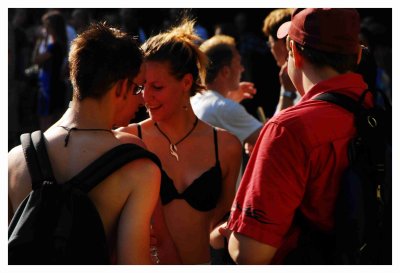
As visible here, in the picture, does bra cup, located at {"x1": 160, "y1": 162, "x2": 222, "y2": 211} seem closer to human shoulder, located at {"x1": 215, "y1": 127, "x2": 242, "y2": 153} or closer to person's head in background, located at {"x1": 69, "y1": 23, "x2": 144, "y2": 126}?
human shoulder, located at {"x1": 215, "y1": 127, "x2": 242, "y2": 153}

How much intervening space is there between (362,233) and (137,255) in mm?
804

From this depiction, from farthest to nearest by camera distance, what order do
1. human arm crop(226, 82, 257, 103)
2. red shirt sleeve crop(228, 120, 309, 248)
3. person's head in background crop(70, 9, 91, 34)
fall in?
person's head in background crop(70, 9, 91, 34)
human arm crop(226, 82, 257, 103)
red shirt sleeve crop(228, 120, 309, 248)

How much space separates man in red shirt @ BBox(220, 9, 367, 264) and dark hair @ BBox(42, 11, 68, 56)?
739 cm

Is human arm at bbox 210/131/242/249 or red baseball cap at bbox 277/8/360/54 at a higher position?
red baseball cap at bbox 277/8/360/54

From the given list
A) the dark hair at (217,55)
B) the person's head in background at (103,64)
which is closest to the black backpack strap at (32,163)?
the person's head in background at (103,64)

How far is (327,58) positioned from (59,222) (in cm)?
112

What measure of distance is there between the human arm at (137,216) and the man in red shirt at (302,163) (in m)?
0.31

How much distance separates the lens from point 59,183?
2.61m

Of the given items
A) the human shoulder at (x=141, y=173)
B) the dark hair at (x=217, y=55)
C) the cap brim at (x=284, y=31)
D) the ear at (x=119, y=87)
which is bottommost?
the dark hair at (x=217, y=55)

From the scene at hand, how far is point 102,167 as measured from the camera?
2.59 metres

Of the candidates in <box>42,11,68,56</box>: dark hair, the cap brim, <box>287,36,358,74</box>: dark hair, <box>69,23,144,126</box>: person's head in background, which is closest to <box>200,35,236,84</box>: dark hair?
the cap brim

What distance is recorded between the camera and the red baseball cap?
2.66 m

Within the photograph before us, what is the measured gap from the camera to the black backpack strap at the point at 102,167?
2.58 meters

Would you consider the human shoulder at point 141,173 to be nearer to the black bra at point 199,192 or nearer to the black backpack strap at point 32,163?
the black backpack strap at point 32,163
